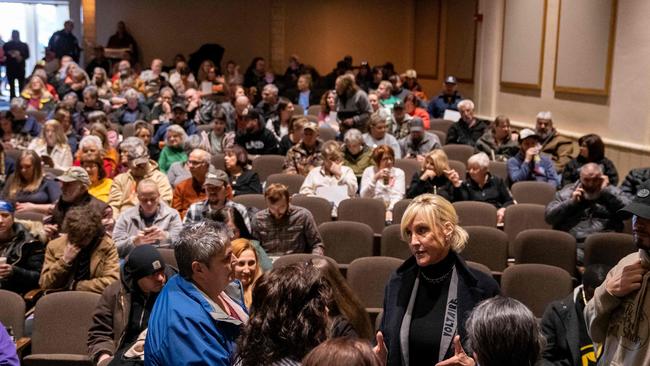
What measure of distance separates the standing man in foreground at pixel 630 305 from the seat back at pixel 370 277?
7.61ft

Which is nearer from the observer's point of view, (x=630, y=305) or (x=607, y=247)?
(x=630, y=305)

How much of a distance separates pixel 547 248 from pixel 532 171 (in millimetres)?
2425

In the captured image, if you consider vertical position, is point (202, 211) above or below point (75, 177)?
below

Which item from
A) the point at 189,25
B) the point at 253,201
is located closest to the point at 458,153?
the point at 253,201

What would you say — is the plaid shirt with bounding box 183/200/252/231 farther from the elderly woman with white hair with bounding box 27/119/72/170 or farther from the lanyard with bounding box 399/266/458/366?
the elderly woman with white hair with bounding box 27/119/72/170

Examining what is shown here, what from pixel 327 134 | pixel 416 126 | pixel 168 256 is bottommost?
pixel 168 256

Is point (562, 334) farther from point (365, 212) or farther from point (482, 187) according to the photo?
point (482, 187)

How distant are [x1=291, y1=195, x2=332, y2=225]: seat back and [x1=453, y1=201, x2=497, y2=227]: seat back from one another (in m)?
0.99

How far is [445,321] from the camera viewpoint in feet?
8.95

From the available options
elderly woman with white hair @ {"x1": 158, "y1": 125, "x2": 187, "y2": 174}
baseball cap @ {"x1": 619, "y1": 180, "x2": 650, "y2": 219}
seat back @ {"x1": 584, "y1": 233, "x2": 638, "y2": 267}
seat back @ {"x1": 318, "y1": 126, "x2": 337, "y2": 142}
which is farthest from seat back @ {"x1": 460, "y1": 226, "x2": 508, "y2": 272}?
seat back @ {"x1": 318, "y1": 126, "x2": 337, "y2": 142}

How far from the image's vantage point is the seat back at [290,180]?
23.0 ft

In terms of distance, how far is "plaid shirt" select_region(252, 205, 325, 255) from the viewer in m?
5.34

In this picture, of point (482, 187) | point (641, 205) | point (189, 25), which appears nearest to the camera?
point (641, 205)

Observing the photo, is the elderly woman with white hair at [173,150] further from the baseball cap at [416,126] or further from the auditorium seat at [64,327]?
the auditorium seat at [64,327]
